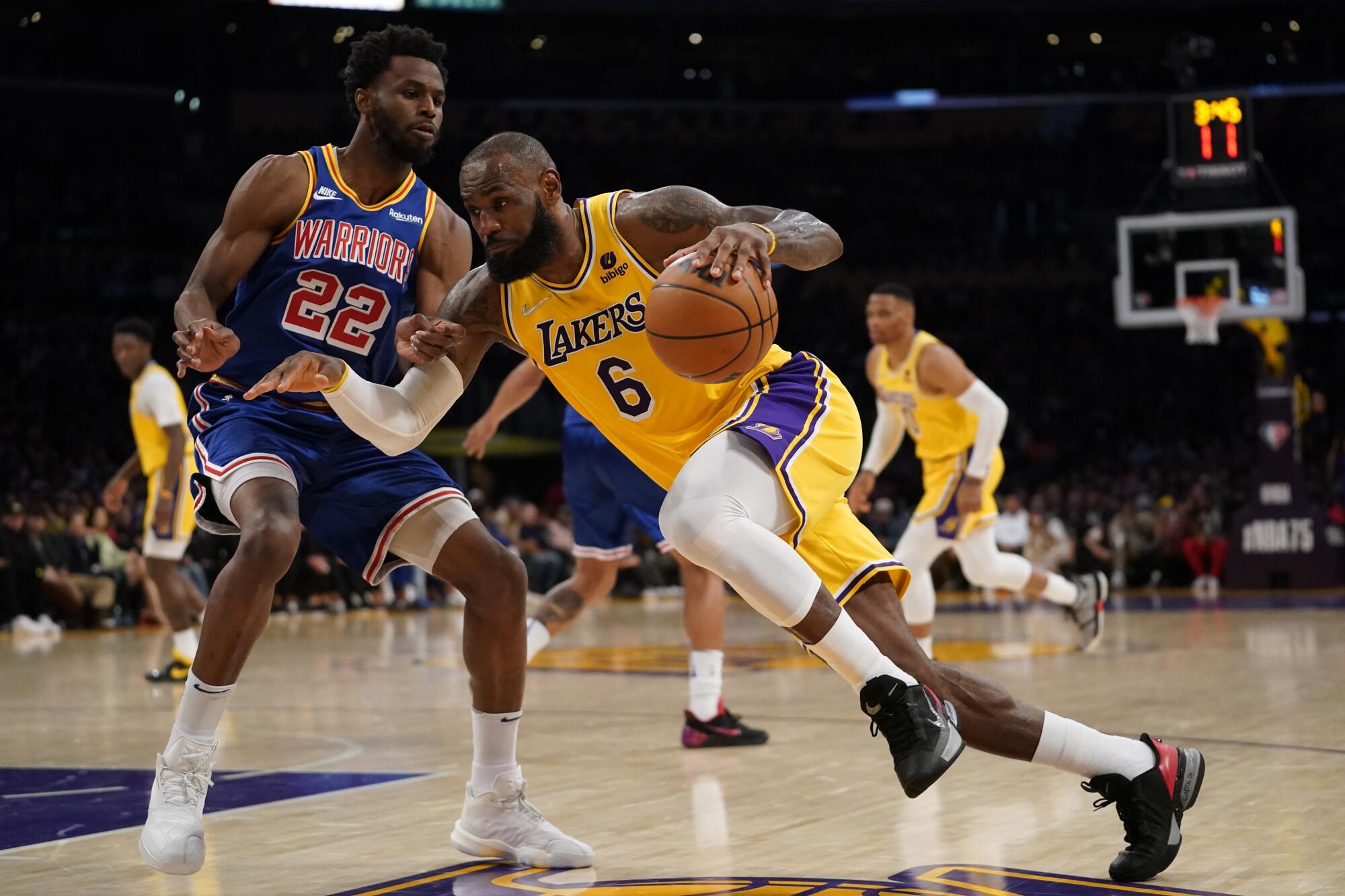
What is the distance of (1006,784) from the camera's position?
5.02 m

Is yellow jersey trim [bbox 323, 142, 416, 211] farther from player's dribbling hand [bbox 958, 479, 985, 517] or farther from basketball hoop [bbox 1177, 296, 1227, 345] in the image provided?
basketball hoop [bbox 1177, 296, 1227, 345]

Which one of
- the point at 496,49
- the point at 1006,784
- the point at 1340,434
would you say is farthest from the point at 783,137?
the point at 1006,784

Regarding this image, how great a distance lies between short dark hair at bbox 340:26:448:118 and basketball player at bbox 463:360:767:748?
164 centimetres

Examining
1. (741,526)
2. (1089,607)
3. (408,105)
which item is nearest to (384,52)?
(408,105)

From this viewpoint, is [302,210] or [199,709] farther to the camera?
[302,210]

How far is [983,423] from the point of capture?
8.71 m

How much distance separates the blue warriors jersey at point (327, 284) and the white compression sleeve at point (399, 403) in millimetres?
318

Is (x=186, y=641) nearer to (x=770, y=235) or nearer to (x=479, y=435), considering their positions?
(x=479, y=435)

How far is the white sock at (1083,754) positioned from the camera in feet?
12.0

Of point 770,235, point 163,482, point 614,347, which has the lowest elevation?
point 163,482

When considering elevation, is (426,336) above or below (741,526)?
above

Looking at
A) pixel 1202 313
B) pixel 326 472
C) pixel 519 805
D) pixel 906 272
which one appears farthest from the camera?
pixel 906 272

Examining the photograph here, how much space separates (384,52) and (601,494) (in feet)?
9.02

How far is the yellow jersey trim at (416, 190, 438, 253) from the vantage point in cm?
467
